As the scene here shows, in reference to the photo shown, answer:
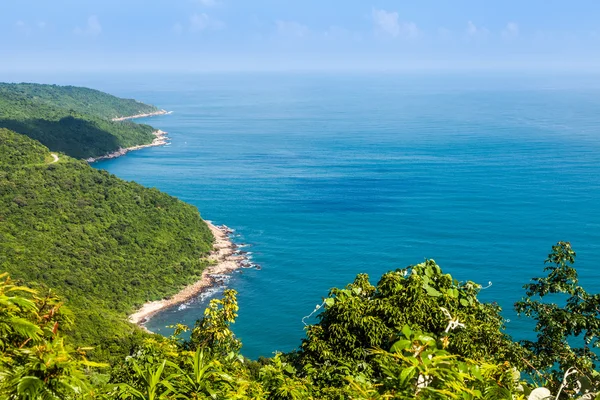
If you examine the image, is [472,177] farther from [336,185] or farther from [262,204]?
[262,204]

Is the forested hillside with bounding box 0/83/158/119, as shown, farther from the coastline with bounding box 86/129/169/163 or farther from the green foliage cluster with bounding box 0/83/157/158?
the coastline with bounding box 86/129/169/163

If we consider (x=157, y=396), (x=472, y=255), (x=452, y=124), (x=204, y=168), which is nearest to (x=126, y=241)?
(x=472, y=255)

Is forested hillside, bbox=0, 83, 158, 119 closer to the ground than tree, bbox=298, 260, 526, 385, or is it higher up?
higher up

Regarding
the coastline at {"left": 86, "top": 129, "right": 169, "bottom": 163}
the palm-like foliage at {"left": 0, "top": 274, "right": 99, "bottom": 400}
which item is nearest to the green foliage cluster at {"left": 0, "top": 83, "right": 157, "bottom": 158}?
the coastline at {"left": 86, "top": 129, "right": 169, "bottom": 163}

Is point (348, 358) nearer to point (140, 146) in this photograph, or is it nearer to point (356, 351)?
point (356, 351)

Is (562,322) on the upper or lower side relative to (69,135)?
upper

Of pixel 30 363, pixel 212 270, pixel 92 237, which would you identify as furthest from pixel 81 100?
pixel 30 363
